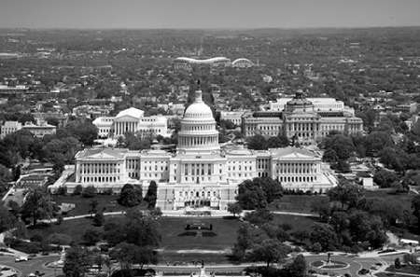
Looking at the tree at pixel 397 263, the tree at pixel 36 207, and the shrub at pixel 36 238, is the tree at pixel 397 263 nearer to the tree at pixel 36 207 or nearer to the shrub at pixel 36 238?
the shrub at pixel 36 238

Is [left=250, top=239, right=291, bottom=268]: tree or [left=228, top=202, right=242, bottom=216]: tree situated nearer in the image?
[left=250, top=239, right=291, bottom=268]: tree

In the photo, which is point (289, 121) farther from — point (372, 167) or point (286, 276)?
point (286, 276)

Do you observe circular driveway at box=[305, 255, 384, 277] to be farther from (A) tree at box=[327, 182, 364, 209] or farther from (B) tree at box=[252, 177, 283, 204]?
(B) tree at box=[252, 177, 283, 204]

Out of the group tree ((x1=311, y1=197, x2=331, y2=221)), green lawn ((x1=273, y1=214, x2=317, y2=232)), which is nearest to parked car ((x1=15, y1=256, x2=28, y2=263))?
green lawn ((x1=273, y1=214, x2=317, y2=232))

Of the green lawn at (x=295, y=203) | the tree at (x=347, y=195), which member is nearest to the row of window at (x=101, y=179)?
the green lawn at (x=295, y=203)

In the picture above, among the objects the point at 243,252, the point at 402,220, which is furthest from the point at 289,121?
the point at 243,252

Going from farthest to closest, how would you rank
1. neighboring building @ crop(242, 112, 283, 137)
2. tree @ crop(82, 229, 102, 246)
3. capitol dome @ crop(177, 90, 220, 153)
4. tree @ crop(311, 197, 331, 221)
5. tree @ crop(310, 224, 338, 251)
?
neighboring building @ crop(242, 112, 283, 137)
capitol dome @ crop(177, 90, 220, 153)
tree @ crop(311, 197, 331, 221)
tree @ crop(82, 229, 102, 246)
tree @ crop(310, 224, 338, 251)
